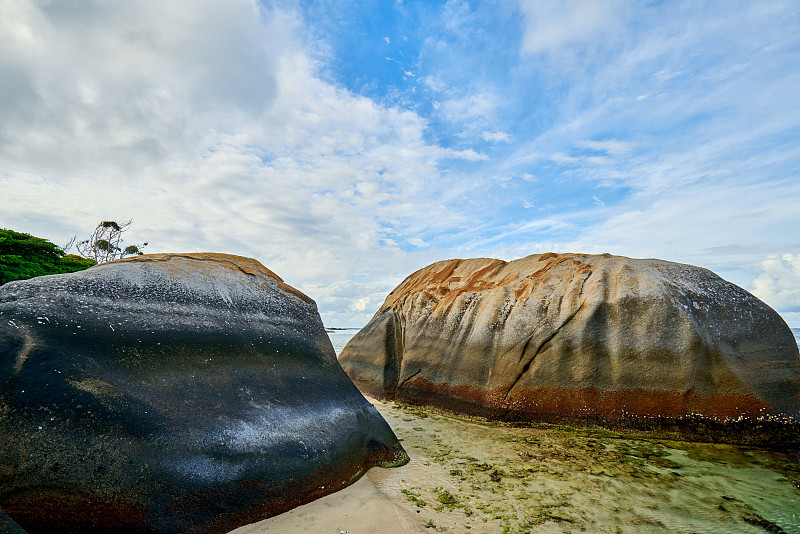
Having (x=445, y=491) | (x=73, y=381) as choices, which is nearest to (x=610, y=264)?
(x=445, y=491)

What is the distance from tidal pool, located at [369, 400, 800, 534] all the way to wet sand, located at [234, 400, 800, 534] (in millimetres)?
10

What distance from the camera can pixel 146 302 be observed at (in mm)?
3703

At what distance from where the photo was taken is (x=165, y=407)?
3.06 meters

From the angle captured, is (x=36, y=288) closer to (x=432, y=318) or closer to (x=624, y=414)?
(x=432, y=318)

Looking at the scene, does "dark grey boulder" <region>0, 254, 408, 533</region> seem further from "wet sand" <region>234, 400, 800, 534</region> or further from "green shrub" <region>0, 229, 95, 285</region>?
"green shrub" <region>0, 229, 95, 285</region>

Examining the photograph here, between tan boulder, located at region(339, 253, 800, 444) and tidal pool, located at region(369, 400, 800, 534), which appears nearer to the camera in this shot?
tidal pool, located at region(369, 400, 800, 534)

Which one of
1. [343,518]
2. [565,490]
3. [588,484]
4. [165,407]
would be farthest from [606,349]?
[165,407]

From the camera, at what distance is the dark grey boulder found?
99.9 inches

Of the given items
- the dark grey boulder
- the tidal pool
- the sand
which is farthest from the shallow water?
the dark grey boulder

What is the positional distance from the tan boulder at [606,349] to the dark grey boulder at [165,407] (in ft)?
8.78

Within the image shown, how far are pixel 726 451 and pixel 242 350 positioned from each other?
19.0ft

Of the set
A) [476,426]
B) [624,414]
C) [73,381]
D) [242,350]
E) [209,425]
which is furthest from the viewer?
[476,426]

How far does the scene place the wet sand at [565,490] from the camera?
3207mm

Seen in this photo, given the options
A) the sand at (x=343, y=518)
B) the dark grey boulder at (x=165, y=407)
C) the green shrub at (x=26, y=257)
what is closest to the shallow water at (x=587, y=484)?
the sand at (x=343, y=518)
